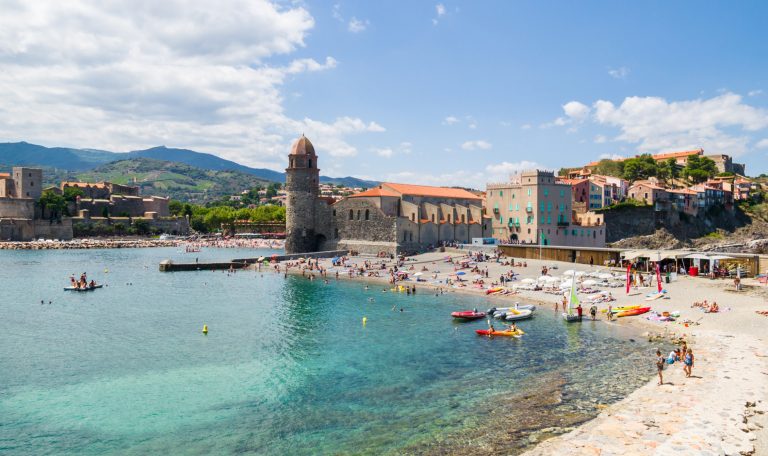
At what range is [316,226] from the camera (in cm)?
6875

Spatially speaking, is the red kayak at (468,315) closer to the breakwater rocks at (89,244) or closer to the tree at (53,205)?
the breakwater rocks at (89,244)

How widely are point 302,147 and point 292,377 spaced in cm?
4816

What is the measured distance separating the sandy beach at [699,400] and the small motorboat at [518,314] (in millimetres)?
4277

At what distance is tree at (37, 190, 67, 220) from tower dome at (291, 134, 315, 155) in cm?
7046

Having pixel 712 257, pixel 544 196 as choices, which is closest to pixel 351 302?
pixel 712 257

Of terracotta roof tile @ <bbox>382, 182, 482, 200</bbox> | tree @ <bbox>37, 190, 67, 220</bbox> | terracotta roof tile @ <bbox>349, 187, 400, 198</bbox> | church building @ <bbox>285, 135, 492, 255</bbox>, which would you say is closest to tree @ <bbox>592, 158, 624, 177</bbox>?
terracotta roof tile @ <bbox>382, 182, 482, 200</bbox>

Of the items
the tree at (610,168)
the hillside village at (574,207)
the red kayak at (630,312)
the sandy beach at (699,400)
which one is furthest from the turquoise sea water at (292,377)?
the tree at (610,168)

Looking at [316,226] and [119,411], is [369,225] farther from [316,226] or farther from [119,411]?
[119,411]

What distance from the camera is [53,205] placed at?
10962 centimetres

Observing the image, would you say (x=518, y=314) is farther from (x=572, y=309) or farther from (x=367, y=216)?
(x=367, y=216)

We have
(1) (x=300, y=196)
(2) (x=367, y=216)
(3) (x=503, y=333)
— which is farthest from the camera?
(1) (x=300, y=196)

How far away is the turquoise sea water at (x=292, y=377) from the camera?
1583 centimetres

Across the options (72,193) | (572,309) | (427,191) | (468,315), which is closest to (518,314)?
(468,315)

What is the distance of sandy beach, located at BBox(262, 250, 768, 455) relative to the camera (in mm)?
13361
